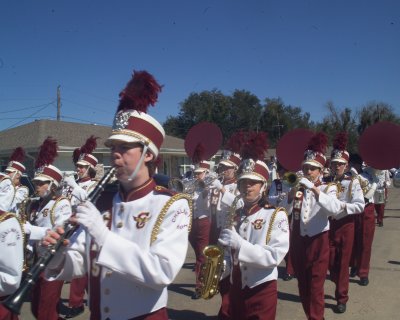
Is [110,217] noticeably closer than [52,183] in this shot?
Yes

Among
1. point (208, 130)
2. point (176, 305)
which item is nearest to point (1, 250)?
point (176, 305)

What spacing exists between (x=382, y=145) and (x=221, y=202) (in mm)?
3107

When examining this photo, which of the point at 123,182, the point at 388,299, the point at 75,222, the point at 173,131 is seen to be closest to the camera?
the point at 75,222

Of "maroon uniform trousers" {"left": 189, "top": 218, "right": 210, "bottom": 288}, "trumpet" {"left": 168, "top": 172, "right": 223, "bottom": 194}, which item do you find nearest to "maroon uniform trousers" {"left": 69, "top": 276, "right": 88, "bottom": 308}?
"trumpet" {"left": 168, "top": 172, "right": 223, "bottom": 194}

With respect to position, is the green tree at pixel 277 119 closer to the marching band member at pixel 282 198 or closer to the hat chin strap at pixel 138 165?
the marching band member at pixel 282 198

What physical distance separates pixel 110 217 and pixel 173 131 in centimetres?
5496

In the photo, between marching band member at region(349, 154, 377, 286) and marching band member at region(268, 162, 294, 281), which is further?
marching band member at region(349, 154, 377, 286)

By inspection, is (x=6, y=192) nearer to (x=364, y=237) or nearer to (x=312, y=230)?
(x=312, y=230)

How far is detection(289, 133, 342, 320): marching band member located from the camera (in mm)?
5203

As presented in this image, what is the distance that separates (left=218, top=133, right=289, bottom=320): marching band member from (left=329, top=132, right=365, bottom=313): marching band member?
2517mm

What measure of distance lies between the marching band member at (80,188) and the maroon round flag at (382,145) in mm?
4992

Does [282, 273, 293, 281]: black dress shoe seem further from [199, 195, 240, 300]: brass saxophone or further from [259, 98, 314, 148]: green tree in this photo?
[259, 98, 314, 148]: green tree

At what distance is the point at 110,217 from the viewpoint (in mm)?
2668

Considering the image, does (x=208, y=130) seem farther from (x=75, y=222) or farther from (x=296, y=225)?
(x=75, y=222)
